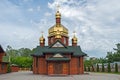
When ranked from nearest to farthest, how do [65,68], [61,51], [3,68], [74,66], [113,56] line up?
1. [65,68]
2. [61,51]
3. [74,66]
4. [3,68]
5. [113,56]

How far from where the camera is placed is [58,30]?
152ft

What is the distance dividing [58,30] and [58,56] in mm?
7948

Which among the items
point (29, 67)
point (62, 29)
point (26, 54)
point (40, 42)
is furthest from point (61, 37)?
point (26, 54)

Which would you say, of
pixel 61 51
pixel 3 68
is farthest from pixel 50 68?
pixel 3 68

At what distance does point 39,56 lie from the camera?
44094 millimetres

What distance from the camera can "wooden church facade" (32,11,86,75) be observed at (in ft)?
130

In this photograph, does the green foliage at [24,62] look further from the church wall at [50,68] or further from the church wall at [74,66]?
the church wall at [50,68]

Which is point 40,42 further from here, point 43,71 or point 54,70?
point 54,70

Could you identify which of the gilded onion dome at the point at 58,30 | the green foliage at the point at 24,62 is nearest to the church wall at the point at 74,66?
the gilded onion dome at the point at 58,30

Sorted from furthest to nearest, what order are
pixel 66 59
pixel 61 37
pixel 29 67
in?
pixel 29 67 → pixel 61 37 → pixel 66 59

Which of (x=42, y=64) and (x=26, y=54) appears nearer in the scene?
(x=42, y=64)

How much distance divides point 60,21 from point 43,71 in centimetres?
1118

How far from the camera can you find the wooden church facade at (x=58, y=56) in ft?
130

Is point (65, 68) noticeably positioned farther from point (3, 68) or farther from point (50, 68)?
point (3, 68)
